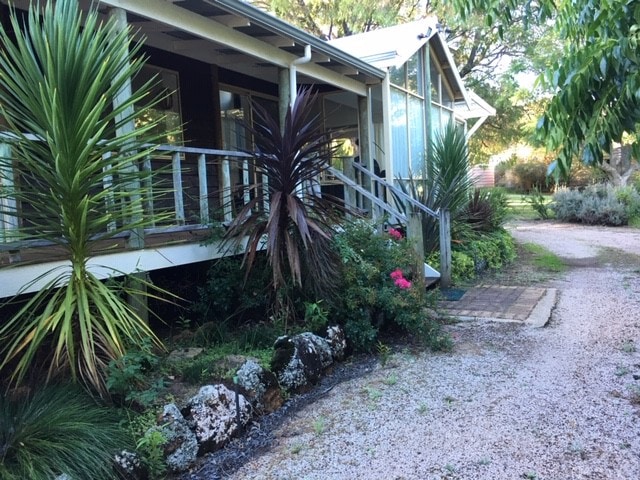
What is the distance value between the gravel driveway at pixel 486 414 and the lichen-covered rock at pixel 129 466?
1.90 ft

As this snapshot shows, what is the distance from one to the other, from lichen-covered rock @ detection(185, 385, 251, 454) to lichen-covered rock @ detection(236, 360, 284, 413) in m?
0.19

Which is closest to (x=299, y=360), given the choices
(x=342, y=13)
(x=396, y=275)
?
(x=396, y=275)

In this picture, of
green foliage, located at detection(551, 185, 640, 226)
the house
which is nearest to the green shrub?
green foliage, located at detection(551, 185, 640, 226)

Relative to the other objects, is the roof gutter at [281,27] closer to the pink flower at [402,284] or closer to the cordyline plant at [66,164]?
the cordyline plant at [66,164]

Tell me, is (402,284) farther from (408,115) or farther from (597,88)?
(408,115)

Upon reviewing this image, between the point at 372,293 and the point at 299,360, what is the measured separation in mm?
1166

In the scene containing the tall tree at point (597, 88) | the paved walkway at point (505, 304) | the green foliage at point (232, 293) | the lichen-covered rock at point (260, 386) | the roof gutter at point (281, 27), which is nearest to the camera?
the tall tree at point (597, 88)

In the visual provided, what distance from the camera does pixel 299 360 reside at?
443 cm

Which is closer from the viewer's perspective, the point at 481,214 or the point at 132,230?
the point at 132,230

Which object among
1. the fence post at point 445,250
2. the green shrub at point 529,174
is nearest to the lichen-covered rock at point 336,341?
the fence post at point 445,250

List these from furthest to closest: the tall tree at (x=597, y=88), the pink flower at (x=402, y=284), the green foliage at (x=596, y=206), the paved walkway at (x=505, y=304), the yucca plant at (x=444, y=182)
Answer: the green foliage at (x=596, y=206), the yucca plant at (x=444, y=182), the paved walkway at (x=505, y=304), the pink flower at (x=402, y=284), the tall tree at (x=597, y=88)

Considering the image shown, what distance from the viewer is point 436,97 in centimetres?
1284

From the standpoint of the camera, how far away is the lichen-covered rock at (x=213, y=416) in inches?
134

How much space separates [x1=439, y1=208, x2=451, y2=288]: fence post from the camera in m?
8.17
